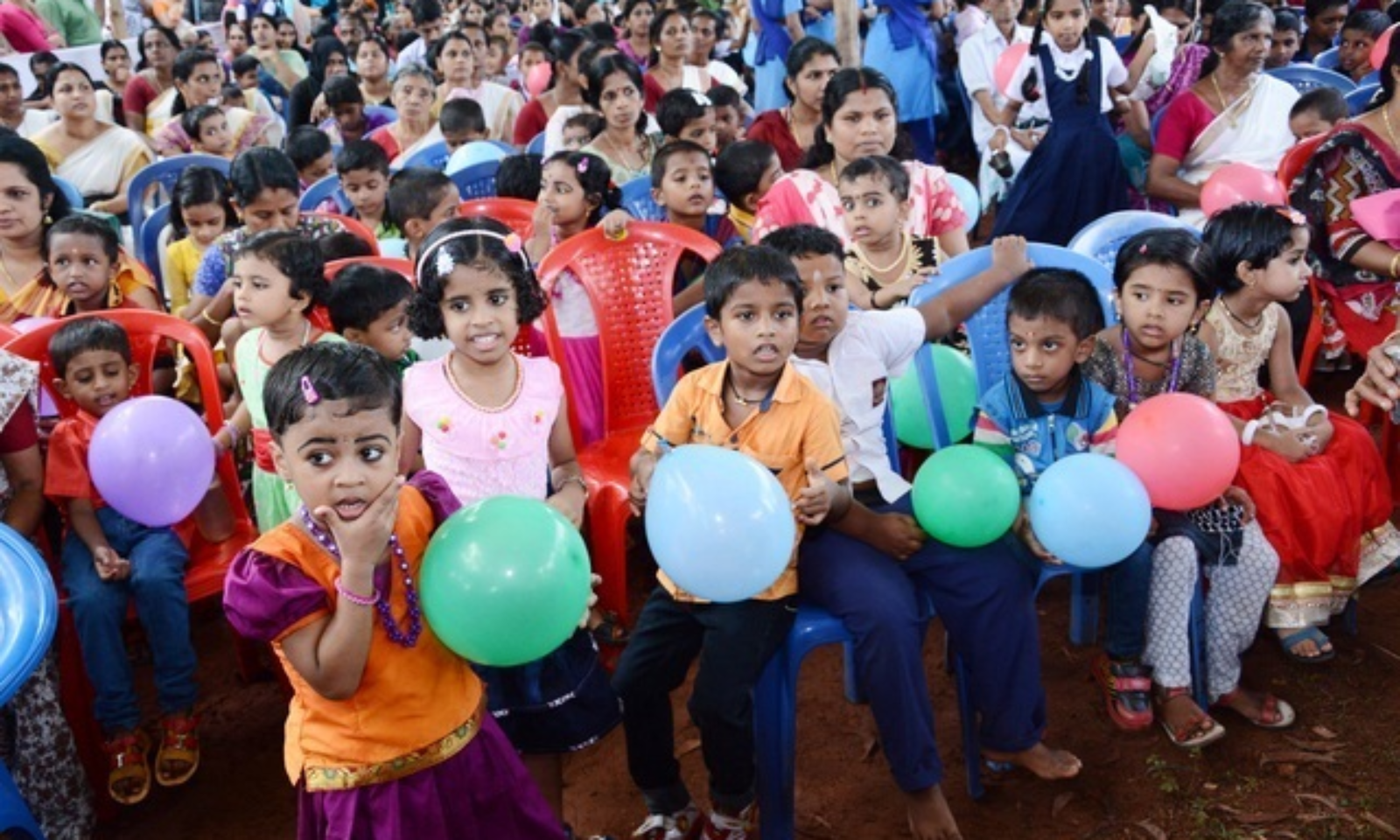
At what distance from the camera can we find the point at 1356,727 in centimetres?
248

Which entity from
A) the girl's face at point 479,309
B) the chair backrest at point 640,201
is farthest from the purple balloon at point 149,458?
the chair backrest at point 640,201

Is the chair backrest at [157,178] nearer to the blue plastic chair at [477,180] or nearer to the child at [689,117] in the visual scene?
the blue plastic chair at [477,180]

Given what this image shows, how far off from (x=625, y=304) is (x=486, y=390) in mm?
934

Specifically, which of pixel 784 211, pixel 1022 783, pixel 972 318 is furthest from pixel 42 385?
pixel 1022 783

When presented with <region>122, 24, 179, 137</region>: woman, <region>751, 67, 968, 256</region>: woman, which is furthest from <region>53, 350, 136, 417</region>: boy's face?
<region>122, 24, 179, 137</region>: woman

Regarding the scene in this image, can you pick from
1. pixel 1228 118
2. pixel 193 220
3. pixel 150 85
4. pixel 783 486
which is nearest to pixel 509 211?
pixel 193 220

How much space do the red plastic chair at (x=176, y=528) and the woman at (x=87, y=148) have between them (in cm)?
233

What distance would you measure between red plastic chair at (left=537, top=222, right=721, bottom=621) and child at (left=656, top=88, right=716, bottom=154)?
117cm

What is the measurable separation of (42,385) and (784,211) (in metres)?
2.04

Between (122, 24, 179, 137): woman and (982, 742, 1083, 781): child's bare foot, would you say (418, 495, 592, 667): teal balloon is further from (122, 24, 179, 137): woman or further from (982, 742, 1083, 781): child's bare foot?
(122, 24, 179, 137): woman

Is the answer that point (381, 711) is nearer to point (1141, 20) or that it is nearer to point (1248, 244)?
point (1248, 244)

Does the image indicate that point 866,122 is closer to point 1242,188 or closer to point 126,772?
point 1242,188

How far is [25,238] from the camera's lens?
3.18 m

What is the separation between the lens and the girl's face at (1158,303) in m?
2.44
